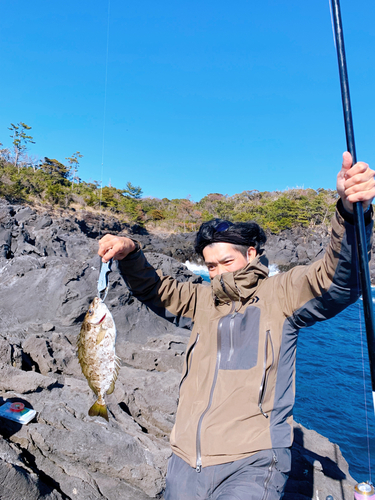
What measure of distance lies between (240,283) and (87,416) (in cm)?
266

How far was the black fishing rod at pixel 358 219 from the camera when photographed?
1.50 metres

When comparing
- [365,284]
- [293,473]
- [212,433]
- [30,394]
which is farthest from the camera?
[30,394]

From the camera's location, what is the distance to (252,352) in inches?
71.2

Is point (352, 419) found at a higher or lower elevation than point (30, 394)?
lower

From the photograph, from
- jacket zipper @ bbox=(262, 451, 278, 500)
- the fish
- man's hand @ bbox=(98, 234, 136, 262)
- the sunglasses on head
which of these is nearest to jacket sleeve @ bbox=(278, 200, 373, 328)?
the sunglasses on head

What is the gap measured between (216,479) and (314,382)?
8.31 meters

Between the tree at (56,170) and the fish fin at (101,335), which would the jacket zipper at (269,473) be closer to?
the fish fin at (101,335)

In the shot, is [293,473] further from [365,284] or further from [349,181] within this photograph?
[349,181]

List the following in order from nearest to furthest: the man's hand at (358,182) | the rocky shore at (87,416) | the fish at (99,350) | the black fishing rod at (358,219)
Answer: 1. the man's hand at (358,182)
2. the black fishing rod at (358,219)
3. the fish at (99,350)
4. the rocky shore at (87,416)

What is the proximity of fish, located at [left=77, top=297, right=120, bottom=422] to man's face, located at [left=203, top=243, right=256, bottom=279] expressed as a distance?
2.39ft

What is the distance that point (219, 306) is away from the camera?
6.93 feet

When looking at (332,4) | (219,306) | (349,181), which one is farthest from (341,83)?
(219,306)

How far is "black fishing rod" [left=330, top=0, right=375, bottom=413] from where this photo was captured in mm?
1502

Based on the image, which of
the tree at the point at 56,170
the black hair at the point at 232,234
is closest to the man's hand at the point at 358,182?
the black hair at the point at 232,234
